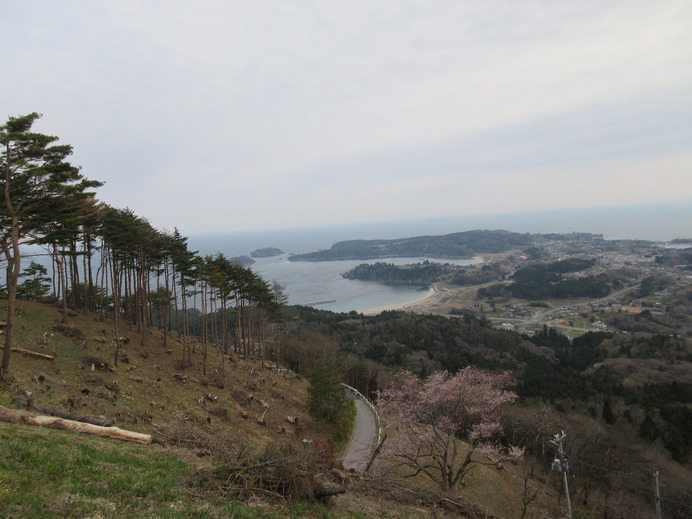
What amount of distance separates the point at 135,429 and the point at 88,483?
16.4 feet

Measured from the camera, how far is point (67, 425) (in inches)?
319

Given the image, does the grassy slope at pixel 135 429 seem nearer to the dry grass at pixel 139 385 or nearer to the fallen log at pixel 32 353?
the dry grass at pixel 139 385

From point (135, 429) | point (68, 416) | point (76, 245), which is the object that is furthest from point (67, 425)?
point (76, 245)

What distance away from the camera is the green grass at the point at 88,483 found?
4.59 m

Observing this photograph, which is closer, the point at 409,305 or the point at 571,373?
the point at 571,373

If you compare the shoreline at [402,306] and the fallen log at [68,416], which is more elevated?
the fallen log at [68,416]

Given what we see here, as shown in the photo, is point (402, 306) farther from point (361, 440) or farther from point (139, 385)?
point (139, 385)

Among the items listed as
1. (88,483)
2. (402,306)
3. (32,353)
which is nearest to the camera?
(88,483)

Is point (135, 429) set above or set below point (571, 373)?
above

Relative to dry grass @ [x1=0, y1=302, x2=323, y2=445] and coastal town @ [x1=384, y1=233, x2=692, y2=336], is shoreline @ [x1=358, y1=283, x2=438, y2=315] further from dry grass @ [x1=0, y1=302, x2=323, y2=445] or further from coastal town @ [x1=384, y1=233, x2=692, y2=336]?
dry grass @ [x1=0, y1=302, x2=323, y2=445]

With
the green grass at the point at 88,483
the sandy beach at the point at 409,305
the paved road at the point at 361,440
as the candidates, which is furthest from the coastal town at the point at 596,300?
the green grass at the point at 88,483

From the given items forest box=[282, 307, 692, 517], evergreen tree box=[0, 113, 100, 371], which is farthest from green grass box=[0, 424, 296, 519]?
forest box=[282, 307, 692, 517]

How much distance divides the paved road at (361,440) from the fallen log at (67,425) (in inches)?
373

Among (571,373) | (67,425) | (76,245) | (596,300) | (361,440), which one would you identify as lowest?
(571,373)
